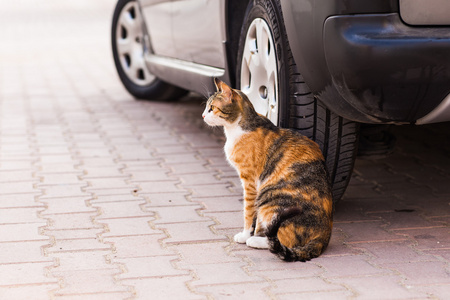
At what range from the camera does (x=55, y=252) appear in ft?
10.8

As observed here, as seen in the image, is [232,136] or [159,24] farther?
[159,24]

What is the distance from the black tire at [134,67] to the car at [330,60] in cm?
193

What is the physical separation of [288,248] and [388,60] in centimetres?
86

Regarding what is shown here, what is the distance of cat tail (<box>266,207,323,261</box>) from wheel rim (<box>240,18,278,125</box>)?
71 cm

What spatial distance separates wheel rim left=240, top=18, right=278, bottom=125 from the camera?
376 cm

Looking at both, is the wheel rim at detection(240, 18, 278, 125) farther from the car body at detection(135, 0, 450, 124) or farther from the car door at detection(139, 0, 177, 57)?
the car door at detection(139, 0, 177, 57)

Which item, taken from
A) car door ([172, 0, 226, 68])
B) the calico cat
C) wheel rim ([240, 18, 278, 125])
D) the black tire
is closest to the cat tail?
the calico cat

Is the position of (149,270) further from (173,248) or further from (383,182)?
(383,182)

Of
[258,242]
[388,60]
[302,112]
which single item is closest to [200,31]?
[302,112]

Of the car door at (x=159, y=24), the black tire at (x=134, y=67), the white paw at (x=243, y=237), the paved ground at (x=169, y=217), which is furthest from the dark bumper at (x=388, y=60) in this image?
the black tire at (x=134, y=67)

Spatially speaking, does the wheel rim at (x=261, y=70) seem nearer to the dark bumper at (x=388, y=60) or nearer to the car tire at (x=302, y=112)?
the car tire at (x=302, y=112)

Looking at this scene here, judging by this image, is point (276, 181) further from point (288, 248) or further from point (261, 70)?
point (261, 70)

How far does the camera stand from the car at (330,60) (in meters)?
2.96

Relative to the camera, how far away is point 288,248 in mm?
3096
